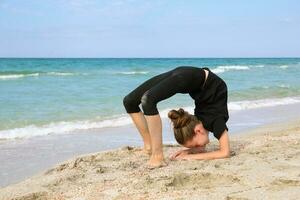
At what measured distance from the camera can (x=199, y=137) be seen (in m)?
4.72

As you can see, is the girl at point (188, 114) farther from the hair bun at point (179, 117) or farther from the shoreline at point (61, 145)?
the shoreline at point (61, 145)

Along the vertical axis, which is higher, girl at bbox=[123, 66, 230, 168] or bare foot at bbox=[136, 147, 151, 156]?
girl at bbox=[123, 66, 230, 168]

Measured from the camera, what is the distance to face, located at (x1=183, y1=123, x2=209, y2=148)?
4668 mm

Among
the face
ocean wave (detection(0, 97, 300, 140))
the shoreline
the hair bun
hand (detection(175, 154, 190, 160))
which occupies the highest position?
the hair bun

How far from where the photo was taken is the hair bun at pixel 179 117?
180 inches

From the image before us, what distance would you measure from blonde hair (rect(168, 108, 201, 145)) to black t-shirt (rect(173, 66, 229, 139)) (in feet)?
0.48

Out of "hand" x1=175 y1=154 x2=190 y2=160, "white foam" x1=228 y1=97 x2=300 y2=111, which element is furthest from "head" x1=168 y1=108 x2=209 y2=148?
"white foam" x1=228 y1=97 x2=300 y2=111

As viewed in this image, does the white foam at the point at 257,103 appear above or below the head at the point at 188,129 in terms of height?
below

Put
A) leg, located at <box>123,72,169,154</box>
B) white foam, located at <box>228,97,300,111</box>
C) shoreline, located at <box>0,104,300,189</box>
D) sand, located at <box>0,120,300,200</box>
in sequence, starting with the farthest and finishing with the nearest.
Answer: white foam, located at <box>228,97,300,111</box>, shoreline, located at <box>0,104,300,189</box>, leg, located at <box>123,72,169,154</box>, sand, located at <box>0,120,300,200</box>

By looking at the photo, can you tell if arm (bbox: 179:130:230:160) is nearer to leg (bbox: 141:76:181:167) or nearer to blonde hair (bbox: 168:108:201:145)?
blonde hair (bbox: 168:108:201:145)

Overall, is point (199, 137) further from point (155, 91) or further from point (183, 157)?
point (155, 91)

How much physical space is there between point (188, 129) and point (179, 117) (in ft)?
0.53

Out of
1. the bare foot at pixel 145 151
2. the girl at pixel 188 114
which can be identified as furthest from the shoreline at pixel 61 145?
the girl at pixel 188 114

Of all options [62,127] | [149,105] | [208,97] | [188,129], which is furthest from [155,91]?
[62,127]
